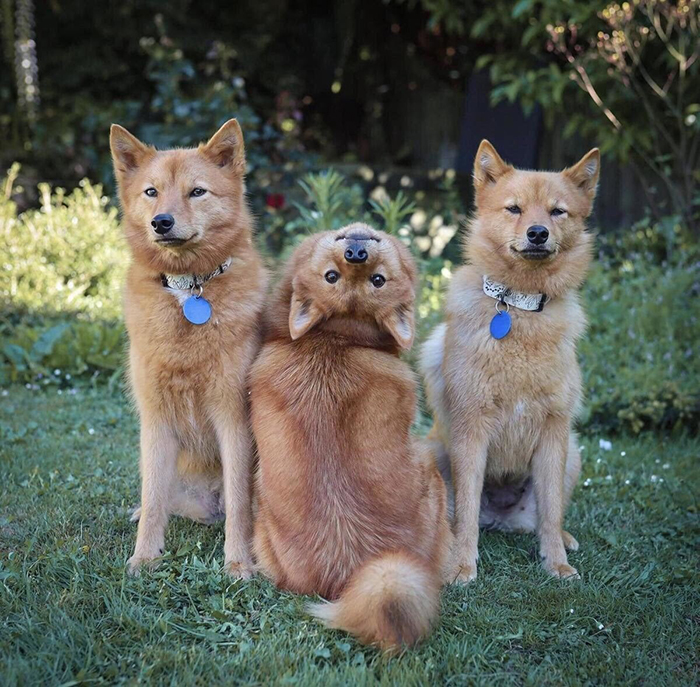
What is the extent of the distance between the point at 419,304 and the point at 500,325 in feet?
7.08

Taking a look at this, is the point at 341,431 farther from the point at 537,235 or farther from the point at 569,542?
the point at 569,542

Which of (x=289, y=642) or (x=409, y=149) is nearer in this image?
(x=289, y=642)

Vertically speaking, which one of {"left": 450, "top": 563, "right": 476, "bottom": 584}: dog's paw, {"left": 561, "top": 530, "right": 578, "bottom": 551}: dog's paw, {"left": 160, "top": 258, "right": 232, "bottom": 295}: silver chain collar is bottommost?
{"left": 561, "top": 530, "right": 578, "bottom": 551}: dog's paw

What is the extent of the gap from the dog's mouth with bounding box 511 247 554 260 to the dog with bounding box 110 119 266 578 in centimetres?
115

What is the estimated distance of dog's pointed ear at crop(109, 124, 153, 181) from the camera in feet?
10.5

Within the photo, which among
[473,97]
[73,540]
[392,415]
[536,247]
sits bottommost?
[73,540]

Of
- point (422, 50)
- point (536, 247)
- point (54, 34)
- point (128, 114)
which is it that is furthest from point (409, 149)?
point (536, 247)

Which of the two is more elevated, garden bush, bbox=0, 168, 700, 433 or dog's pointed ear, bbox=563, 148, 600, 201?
dog's pointed ear, bbox=563, 148, 600, 201

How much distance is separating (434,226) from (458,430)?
511 cm

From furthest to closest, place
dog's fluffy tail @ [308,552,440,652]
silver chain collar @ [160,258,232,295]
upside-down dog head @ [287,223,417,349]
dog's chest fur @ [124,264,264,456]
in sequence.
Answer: silver chain collar @ [160,258,232,295] < dog's chest fur @ [124,264,264,456] < upside-down dog head @ [287,223,417,349] < dog's fluffy tail @ [308,552,440,652]

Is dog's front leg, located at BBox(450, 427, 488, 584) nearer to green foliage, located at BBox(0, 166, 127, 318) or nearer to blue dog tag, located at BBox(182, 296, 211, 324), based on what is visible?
blue dog tag, located at BBox(182, 296, 211, 324)

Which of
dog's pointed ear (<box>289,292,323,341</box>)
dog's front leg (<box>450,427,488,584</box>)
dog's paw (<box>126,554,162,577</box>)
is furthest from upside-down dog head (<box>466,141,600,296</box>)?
dog's paw (<box>126,554,162,577</box>)

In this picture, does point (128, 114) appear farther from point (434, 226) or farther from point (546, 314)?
point (546, 314)

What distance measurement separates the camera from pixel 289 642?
2.52 m
